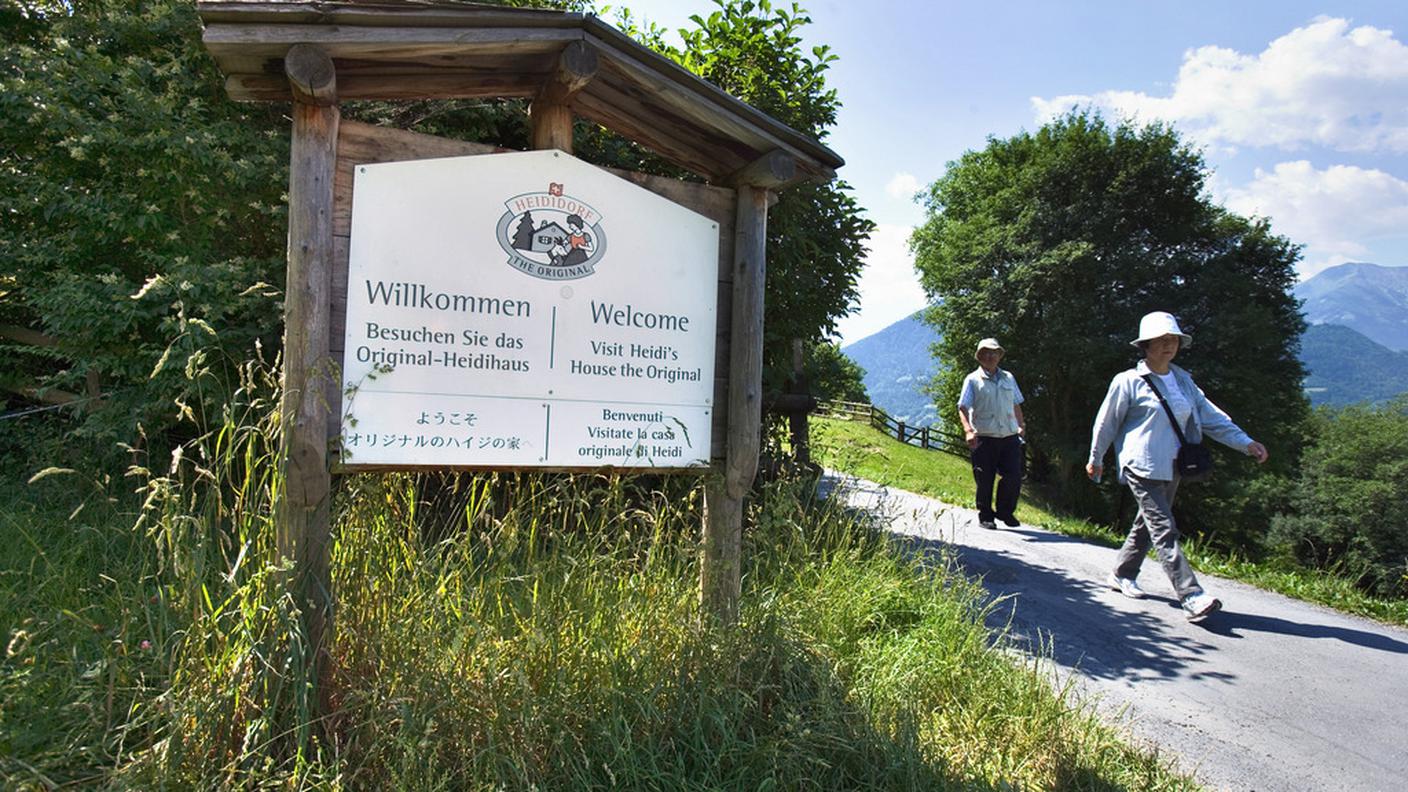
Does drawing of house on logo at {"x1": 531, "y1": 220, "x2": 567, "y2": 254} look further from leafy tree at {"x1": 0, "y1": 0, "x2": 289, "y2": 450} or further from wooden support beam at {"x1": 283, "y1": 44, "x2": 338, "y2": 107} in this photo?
leafy tree at {"x1": 0, "y1": 0, "x2": 289, "y2": 450}

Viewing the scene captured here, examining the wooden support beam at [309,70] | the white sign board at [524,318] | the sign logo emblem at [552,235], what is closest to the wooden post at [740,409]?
the white sign board at [524,318]

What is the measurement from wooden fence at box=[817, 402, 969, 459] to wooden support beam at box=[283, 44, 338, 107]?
26073 mm

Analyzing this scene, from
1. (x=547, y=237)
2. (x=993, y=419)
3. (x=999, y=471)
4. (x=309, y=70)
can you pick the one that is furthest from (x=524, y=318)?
(x=999, y=471)

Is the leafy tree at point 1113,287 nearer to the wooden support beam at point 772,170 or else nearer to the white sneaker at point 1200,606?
the white sneaker at point 1200,606

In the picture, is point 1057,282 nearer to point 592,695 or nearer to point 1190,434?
point 1190,434

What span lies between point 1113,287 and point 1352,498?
12.2 meters

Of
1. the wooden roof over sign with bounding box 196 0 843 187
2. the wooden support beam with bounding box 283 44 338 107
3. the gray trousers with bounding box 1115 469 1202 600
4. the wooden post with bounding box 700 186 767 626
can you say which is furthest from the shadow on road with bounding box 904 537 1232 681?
the wooden support beam with bounding box 283 44 338 107

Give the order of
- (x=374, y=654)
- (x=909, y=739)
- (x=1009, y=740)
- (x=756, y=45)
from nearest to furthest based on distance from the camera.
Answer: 1. (x=374, y=654)
2. (x=909, y=739)
3. (x=1009, y=740)
4. (x=756, y=45)

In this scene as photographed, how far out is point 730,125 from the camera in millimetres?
3145

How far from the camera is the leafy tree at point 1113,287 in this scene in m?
19.5

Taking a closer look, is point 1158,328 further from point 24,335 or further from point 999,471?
point 24,335

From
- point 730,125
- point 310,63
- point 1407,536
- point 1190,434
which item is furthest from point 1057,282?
point 310,63

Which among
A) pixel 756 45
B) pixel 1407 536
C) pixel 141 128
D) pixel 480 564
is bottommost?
pixel 1407 536

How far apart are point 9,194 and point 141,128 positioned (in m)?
1.31
